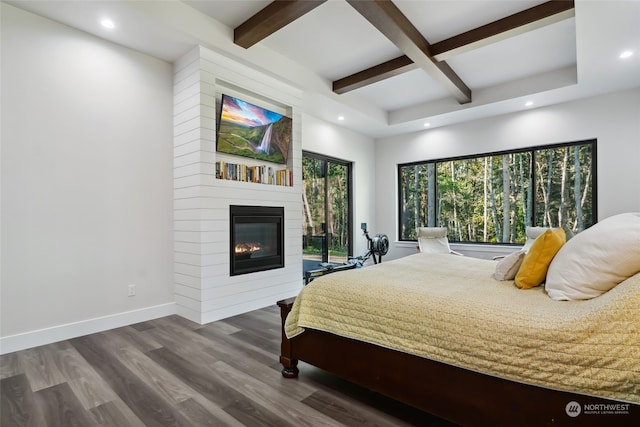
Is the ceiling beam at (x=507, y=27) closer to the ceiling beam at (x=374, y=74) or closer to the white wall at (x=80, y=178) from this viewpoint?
the ceiling beam at (x=374, y=74)

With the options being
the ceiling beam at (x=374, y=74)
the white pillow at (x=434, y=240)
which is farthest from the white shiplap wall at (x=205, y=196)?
the white pillow at (x=434, y=240)

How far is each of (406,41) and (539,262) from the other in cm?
247

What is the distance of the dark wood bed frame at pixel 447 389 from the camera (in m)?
1.22

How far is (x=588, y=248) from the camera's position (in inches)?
59.7

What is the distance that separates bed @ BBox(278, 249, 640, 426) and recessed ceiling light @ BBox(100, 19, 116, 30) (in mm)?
2929

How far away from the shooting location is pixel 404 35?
3072 mm

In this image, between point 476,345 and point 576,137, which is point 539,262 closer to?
point 476,345

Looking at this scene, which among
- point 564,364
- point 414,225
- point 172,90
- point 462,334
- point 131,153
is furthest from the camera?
point 414,225

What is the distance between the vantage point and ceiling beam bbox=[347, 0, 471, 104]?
2.71 metres

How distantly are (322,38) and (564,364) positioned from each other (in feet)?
11.6

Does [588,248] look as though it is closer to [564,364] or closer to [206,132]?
[564,364]

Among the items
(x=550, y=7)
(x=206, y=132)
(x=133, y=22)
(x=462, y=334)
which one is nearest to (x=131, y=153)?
(x=206, y=132)

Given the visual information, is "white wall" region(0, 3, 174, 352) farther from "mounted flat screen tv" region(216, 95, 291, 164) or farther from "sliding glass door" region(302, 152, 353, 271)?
"sliding glass door" region(302, 152, 353, 271)

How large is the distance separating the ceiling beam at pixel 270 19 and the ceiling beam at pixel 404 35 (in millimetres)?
430
